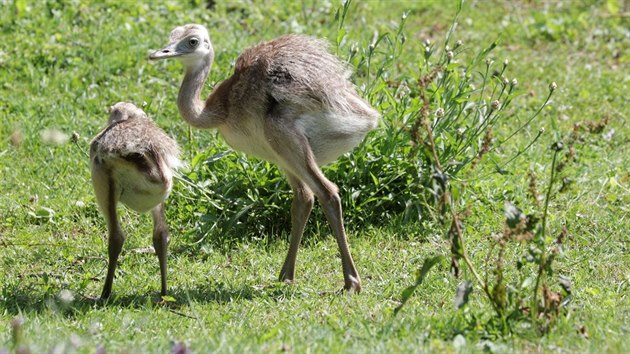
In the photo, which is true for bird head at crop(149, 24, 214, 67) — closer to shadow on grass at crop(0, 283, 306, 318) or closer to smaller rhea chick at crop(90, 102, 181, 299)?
smaller rhea chick at crop(90, 102, 181, 299)

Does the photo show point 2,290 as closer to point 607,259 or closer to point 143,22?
point 607,259

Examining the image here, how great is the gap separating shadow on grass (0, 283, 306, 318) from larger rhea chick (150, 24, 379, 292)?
0.34m

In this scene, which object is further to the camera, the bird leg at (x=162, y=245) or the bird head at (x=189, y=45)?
the bird head at (x=189, y=45)

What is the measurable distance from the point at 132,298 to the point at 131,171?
0.83 metres

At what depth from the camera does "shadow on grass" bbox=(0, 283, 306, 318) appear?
6184 millimetres

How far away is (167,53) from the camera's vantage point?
22.6ft

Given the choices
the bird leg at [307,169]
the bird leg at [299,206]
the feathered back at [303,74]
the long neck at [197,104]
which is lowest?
the bird leg at [299,206]

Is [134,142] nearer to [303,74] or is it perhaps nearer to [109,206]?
[109,206]

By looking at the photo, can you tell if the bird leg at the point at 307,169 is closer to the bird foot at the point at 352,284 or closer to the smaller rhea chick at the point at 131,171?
the bird foot at the point at 352,284

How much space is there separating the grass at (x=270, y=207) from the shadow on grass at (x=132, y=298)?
2 centimetres

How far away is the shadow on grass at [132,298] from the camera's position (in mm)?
6184

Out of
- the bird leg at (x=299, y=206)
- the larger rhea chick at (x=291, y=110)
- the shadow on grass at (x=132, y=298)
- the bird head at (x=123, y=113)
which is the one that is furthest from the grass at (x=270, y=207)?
the bird head at (x=123, y=113)

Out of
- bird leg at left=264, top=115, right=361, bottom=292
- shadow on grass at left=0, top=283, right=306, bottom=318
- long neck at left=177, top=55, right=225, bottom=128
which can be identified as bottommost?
shadow on grass at left=0, top=283, right=306, bottom=318

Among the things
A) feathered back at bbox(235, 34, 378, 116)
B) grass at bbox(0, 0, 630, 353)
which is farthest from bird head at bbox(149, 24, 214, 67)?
grass at bbox(0, 0, 630, 353)
